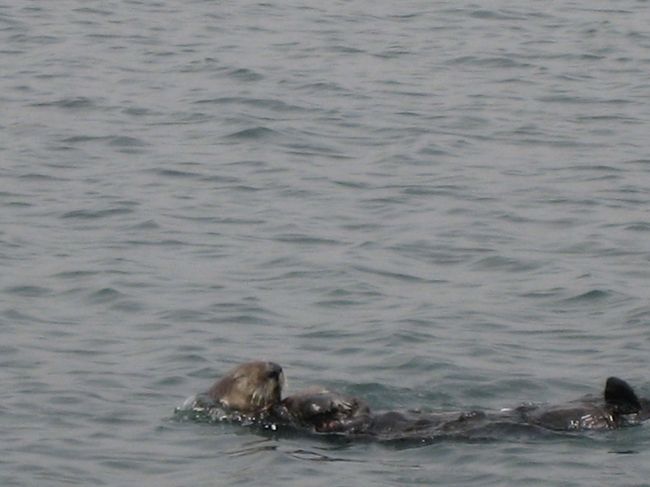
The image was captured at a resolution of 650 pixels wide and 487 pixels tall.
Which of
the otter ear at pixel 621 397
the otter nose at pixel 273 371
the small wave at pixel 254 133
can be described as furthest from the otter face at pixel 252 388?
the small wave at pixel 254 133

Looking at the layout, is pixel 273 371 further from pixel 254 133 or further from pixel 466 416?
pixel 254 133

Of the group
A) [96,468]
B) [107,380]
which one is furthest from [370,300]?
[96,468]

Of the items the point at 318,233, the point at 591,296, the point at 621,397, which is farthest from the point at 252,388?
the point at 318,233

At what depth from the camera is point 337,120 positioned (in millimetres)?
13844

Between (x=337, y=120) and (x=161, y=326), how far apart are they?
16.3 ft

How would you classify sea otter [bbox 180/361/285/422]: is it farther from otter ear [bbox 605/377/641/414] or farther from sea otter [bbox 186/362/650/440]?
otter ear [bbox 605/377/641/414]

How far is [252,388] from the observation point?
771 cm

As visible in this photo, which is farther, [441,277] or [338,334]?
[441,277]

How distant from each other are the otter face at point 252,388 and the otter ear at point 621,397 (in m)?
1.49

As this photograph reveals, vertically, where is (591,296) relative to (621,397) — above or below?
below

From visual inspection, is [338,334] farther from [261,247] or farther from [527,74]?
[527,74]

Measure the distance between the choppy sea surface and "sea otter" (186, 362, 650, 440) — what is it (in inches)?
3.0

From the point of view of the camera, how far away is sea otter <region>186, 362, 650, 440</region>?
730cm

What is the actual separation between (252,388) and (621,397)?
5.39 ft
